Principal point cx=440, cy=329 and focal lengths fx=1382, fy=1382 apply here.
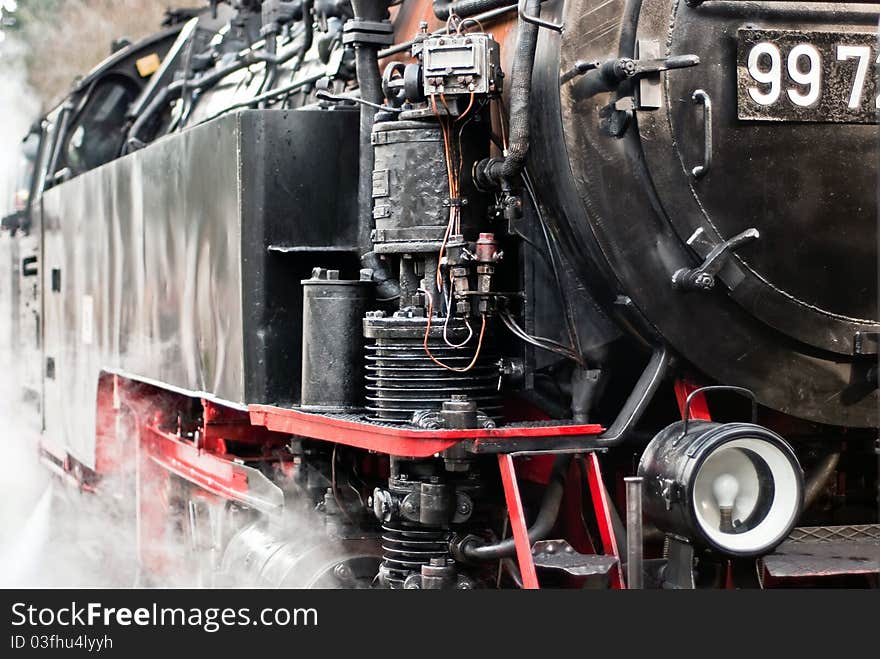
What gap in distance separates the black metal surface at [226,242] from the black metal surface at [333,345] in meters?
0.28

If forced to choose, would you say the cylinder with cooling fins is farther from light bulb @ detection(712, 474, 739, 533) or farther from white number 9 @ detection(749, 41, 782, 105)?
white number 9 @ detection(749, 41, 782, 105)

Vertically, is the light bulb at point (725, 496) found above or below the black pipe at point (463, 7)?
below

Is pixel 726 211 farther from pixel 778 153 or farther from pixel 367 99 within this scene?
pixel 367 99

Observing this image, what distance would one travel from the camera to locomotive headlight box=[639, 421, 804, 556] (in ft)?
11.1

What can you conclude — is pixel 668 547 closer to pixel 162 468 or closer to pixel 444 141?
pixel 444 141

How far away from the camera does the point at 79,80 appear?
8031mm

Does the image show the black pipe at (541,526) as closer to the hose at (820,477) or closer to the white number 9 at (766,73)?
the hose at (820,477)

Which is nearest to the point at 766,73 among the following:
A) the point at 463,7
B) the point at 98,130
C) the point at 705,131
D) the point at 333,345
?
the point at 705,131

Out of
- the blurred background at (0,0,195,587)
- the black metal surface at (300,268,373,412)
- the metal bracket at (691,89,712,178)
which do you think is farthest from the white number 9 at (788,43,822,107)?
the blurred background at (0,0,195,587)

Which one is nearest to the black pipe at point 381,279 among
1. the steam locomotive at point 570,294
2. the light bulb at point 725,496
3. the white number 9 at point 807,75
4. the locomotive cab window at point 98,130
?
the steam locomotive at point 570,294

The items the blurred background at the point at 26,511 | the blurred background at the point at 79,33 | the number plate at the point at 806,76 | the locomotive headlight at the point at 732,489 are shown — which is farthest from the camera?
the blurred background at the point at 79,33

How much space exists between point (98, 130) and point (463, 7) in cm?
433

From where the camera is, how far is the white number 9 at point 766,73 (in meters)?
3.64

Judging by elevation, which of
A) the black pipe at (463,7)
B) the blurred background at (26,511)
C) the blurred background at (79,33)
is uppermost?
the blurred background at (79,33)
